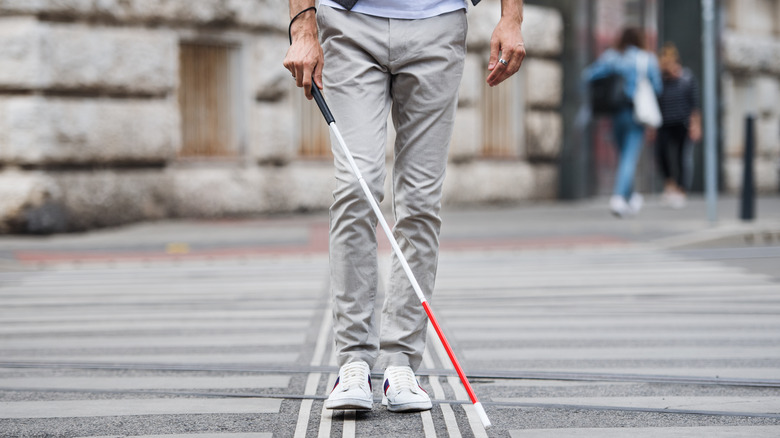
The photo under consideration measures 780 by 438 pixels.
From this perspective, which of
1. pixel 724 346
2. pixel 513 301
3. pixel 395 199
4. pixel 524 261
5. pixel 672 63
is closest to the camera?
pixel 395 199

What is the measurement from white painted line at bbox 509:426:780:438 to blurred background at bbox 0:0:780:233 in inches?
331

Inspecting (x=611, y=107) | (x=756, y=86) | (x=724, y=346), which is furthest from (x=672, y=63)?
(x=724, y=346)

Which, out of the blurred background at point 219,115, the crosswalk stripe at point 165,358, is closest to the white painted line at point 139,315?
the crosswalk stripe at point 165,358

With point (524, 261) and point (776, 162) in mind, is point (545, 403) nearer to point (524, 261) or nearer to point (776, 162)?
point (524, 261)

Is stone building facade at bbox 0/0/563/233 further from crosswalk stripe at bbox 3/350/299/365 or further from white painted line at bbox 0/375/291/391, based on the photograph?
white painted line at bbox 0/375/291/391

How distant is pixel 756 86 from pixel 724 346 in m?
15.6

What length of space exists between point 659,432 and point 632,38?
10.2 meters

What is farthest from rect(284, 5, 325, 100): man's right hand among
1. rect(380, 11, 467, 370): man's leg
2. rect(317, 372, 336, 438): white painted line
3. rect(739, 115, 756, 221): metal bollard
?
rect(739, 115, 756, 221): metal bollard

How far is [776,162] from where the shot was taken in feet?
67.0

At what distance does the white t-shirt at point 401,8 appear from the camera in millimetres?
3865

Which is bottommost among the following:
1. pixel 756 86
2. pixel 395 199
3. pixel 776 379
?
pixel 776 379

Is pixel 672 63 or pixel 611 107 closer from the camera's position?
pixel 611 107

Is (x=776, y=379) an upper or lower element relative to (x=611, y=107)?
lower

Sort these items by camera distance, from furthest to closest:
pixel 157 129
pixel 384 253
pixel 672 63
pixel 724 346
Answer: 1. pixel 672 63
2. pixel 157 129
3. pixel 384 253
4. pixel 724 346
